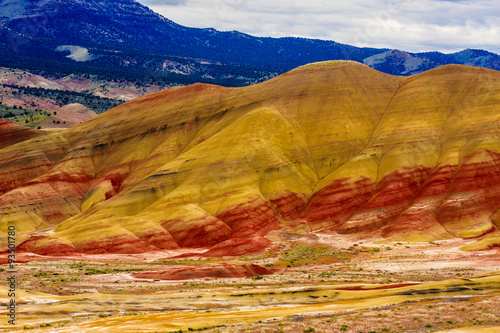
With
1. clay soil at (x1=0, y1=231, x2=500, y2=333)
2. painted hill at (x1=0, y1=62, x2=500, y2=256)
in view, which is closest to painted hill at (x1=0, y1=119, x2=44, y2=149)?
painted hill at (x1=0, y1=62, x2=500, y2=256)

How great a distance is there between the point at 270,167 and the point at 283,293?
6158cm

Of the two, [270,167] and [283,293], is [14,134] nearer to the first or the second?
[270,167]

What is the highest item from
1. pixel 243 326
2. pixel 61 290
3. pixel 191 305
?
pixel 243 326

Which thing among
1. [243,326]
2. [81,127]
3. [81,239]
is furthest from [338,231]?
[81,127]

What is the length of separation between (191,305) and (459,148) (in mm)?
79240

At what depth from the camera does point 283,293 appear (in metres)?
60.4

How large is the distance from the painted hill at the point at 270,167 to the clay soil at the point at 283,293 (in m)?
9.25

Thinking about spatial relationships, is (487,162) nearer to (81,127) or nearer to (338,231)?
(338,231)

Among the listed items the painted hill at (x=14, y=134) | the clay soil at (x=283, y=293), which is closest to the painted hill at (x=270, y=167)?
the clay soil at (x=283, y=293)

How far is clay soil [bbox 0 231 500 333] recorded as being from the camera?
4653 centimetres

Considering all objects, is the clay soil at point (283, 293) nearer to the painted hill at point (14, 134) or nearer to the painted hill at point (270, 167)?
the painted hill at point (270, 167)

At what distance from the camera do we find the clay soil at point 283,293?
46.5m

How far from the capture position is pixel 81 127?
504 feet

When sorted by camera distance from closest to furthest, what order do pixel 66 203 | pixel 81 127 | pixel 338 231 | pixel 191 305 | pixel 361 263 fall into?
pixel 191 305, pixel 361 263, pixel 338 231, pixel 66 203, pixel 81 127
